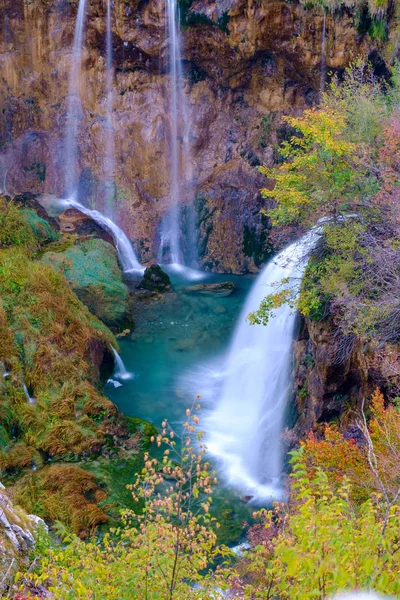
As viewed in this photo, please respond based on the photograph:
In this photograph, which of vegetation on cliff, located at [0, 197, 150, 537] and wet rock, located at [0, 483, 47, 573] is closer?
wet rock, located at [0, 483, 47, 573]

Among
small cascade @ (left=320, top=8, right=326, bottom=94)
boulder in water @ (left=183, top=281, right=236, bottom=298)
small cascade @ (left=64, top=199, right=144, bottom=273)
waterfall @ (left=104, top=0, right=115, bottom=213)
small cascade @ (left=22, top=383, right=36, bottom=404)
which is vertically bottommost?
boulder in water @ (left=183, top=281, right=236, bottom=298)

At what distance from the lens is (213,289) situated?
22.3 m

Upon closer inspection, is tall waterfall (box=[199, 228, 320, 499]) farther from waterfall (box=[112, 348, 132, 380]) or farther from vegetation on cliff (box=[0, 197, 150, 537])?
waterfall (box=[112, 348, 132, 380])

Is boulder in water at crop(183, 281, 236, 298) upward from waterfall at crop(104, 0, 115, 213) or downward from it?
downward

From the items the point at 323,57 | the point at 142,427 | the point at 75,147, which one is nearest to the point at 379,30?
the point at 323,57

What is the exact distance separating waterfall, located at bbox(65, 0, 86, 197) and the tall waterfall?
1251 centimetres

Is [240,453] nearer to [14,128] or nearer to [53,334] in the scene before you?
[53,334]

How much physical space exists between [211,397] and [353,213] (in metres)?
6.49

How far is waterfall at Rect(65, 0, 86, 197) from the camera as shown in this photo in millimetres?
24734

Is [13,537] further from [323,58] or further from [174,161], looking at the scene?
[174,161]

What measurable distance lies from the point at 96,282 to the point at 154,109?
30.7 ft

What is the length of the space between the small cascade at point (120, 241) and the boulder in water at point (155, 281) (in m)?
1.89

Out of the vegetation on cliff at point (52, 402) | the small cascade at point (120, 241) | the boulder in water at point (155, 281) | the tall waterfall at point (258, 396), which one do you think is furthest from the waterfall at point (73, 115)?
the tall waterfall at point (258, 396)

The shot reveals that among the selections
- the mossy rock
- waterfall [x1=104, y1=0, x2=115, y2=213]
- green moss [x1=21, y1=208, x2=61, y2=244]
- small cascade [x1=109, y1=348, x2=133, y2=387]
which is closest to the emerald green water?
small cascade [x1=109, y1=348, x2=133, y2=387]
